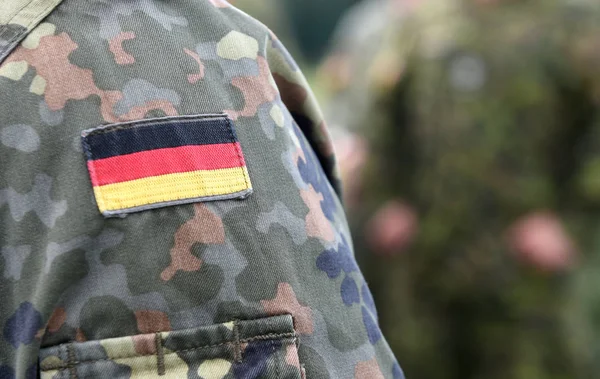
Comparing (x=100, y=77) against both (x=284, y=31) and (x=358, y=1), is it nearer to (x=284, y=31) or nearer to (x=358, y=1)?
(x=284, y=31)

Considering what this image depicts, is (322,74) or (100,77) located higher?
(100,77)

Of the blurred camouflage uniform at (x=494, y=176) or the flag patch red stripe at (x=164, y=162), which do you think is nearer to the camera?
the flag patch red stripe at (x=164, y=162)

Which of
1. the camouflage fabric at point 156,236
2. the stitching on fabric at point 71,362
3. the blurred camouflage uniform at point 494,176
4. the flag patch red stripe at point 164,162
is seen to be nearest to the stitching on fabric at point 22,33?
the camouflage fabric at point 156,236

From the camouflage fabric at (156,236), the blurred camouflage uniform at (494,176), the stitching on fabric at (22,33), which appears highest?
the stitching on fabric at (22,33)

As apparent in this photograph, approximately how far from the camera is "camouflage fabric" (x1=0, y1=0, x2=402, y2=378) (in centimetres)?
63

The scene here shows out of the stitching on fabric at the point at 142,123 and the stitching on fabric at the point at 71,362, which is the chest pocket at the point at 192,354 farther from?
the stitching on fabric at the point at 142,123

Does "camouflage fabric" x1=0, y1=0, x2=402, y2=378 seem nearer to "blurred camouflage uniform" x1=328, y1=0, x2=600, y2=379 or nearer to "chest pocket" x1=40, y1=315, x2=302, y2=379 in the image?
"chest pocket" x1=40, y1=315, x2=302, y2=379

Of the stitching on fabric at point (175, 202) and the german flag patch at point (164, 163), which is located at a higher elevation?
the german flag patch at point (164, 163)

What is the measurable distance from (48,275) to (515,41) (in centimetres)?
244

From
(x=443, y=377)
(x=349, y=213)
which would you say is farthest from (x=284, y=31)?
(x=443, y=377)

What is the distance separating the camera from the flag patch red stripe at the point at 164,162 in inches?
25.5

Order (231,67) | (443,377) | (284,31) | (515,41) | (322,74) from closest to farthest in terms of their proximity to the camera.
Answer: (231,67), (515,41), (443,377), (322,74), (284,31)

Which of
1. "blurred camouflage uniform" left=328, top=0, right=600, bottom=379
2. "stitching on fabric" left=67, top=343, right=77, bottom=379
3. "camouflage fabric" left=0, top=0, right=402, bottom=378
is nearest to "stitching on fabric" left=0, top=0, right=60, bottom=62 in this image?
"camouflage fabric" left=0, top=0, right=402, bottom=378

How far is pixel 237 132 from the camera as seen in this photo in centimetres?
70
